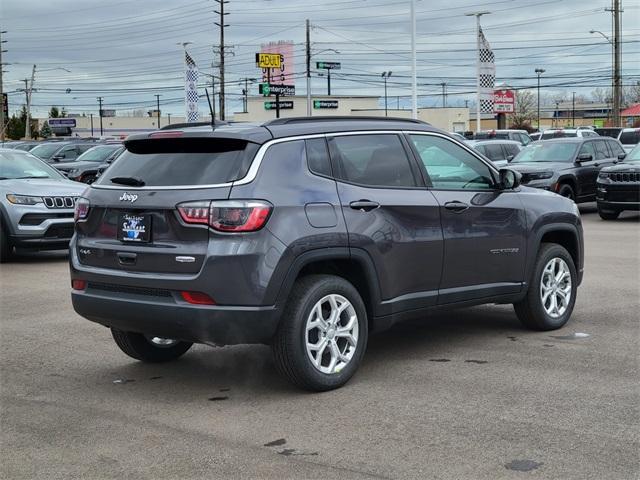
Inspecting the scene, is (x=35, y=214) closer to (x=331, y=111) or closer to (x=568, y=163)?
(x=568, y=163)

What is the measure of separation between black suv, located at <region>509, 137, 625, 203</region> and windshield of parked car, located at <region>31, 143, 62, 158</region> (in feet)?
50.7

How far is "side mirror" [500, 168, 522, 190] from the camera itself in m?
7.23

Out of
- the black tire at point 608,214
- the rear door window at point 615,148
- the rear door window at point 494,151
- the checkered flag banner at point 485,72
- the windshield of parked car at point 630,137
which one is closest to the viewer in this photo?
the black tire at point 608,214

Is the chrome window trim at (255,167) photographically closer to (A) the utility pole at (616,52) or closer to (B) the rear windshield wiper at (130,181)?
(B) the rear windshield wiper at (130,181)

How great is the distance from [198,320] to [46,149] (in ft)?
83.1

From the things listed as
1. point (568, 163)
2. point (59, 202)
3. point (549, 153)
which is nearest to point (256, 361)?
point (59, 202)

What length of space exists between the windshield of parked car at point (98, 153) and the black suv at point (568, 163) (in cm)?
1199

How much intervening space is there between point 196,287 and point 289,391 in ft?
3.43

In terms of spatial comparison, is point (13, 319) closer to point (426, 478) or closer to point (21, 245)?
point (21, 245)

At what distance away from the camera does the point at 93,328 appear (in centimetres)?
813

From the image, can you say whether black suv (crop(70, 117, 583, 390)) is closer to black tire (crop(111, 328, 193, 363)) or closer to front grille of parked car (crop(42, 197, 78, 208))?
black tire (crop(111, 328, 193, 363))

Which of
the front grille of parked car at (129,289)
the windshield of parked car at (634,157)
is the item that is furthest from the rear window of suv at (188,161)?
the windshield of parked car at (634,157)

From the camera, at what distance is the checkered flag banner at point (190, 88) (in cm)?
5500

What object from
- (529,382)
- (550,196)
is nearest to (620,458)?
(529,382)
